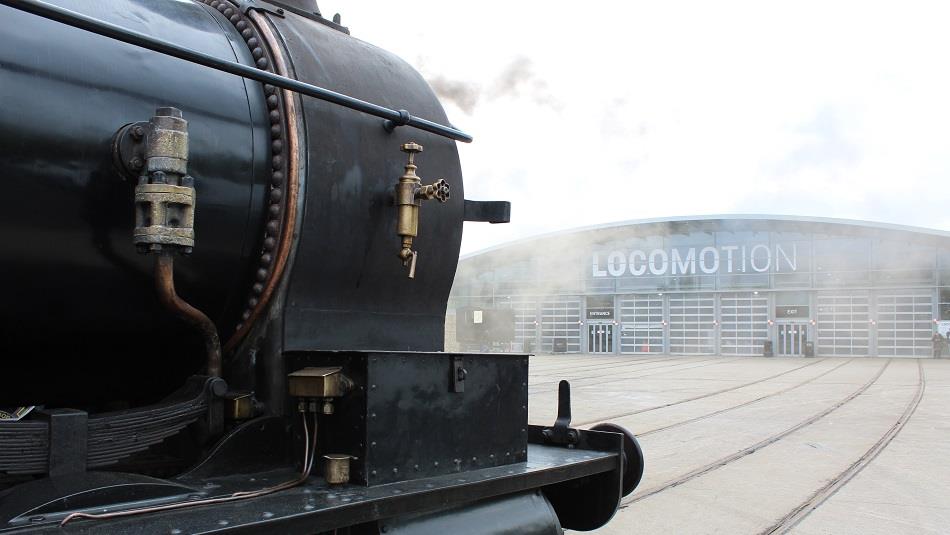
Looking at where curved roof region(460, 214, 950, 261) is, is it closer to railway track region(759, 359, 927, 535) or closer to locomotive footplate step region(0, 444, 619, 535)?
railway track region(759, 359, 927, 535)

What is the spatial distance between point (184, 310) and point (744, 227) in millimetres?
31215

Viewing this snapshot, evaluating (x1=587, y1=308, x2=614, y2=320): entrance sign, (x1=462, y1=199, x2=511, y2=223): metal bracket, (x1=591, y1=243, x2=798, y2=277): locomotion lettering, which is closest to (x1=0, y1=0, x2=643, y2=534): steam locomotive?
Result: (x1=462, y1=199, x2=511, y2=223): metal bracket

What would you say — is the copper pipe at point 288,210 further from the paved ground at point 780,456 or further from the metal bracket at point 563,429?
the paved ground at point 780,456

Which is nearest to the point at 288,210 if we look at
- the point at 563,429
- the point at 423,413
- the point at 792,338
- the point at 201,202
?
the point at 201,202

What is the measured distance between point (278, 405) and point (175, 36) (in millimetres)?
844

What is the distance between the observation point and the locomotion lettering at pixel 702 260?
30922 mm

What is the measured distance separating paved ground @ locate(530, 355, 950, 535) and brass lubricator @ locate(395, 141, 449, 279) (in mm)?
2621

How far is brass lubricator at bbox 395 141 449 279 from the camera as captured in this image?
81.1 inches

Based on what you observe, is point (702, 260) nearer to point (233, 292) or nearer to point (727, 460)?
point (727, 460)

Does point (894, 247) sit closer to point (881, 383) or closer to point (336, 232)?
point (881, 383)

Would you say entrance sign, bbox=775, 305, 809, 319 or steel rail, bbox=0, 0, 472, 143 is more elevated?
steel rail, bbox=0, 0, 472, 143

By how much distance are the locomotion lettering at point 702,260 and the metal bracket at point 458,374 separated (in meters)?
30.7

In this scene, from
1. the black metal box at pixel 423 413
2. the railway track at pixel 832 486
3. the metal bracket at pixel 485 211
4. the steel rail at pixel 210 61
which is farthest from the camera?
the railway track at pixel 832 486

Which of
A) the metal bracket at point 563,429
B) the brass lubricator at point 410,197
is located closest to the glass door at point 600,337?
the metal bracket at point 563,429
